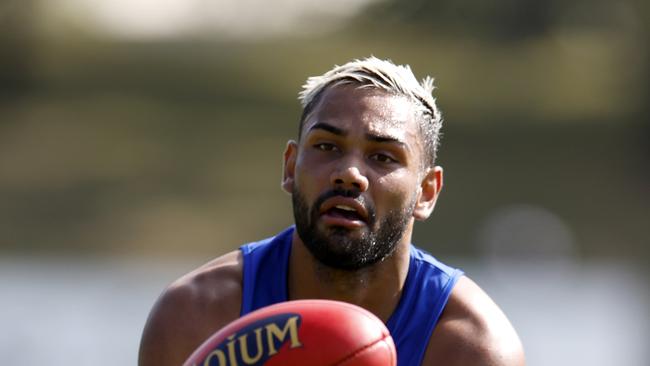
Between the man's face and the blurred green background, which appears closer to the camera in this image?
the man's face

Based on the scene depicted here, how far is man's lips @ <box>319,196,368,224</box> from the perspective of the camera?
512 cm

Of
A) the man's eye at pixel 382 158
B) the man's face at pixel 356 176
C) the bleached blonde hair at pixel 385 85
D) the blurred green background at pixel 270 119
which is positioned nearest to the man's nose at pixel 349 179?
the man's face at pixel 356 176

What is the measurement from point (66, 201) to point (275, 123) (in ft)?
12.1

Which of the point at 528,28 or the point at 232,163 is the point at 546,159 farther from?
the point at 232,163

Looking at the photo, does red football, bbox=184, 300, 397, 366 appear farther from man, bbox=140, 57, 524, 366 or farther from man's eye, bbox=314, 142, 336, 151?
man's eye, bbox=314, 142, 336, 151

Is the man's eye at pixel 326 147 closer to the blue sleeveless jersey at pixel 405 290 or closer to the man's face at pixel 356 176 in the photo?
the man's face at pixel 356 176

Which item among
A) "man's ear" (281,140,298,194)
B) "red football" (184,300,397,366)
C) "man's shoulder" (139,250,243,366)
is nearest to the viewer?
"red football" (184,300,397,366)

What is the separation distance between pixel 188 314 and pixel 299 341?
40.7 inches

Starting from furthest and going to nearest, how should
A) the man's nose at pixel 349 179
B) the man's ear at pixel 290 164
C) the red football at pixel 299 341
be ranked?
1. the man's ear at pixel 290 164
2. the man's nose at pixel 349 179
3. the red football at pixel 299 341

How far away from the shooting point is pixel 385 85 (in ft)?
17.8

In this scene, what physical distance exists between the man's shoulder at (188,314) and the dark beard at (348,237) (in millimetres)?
437

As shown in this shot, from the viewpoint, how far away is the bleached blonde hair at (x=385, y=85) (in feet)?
17.8

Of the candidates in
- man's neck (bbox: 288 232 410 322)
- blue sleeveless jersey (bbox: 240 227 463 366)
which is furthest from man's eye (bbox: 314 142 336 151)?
blue sleeveless jersey (bbox: 240 227 463 366)

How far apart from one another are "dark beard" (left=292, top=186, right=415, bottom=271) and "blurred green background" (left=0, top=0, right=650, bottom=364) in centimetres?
1351
